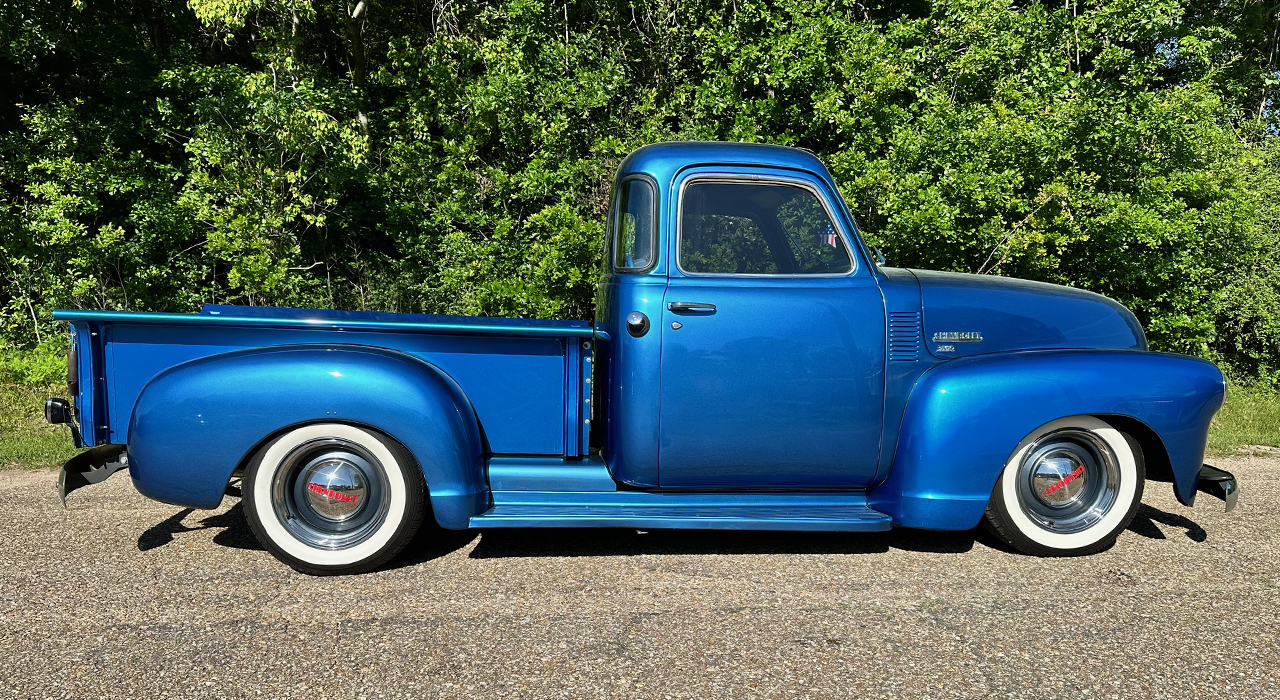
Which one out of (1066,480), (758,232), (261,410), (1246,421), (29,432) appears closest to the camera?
(261,410)

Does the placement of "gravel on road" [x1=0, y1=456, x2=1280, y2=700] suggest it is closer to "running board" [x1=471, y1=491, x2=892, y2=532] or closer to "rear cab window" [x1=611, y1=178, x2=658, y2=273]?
"running board" [x1=471, y1=491, x2=892, y2=532]

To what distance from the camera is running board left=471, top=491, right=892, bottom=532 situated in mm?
3775

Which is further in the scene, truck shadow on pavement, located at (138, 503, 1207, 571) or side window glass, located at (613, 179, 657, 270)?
truck shadow on pavement, located at (138, 503, 1207, 571)

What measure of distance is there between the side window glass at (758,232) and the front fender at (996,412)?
75 centimetres

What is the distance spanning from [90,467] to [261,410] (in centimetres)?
86

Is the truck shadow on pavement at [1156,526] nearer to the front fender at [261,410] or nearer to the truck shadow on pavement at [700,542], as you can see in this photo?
the truck shadow on pavement at [700,542]

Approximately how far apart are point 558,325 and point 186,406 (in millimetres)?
1577

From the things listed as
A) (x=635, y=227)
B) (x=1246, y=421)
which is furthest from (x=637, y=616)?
(x=1246, y=421)

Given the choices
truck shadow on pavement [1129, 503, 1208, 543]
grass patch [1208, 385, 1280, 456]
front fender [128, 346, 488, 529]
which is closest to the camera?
front fender [128, 346, 488, 529]

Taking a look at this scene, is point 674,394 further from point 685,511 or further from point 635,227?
point 635,227

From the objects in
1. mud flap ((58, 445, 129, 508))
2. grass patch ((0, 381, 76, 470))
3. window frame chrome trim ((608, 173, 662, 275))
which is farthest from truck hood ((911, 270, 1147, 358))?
grass patch ((0, 381, 76, 470))

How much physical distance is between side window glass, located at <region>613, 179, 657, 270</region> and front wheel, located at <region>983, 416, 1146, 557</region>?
1913 mm

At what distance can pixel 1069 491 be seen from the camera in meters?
4.14

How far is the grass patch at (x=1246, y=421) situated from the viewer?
7.02m
